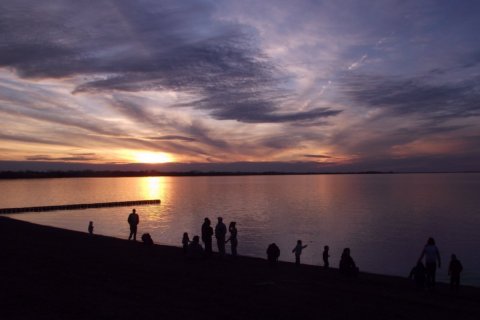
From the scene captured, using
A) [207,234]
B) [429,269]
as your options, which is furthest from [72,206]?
[429,269]

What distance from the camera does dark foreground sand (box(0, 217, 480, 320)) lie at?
1036cm

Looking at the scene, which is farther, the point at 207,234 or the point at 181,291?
the point at 207,234

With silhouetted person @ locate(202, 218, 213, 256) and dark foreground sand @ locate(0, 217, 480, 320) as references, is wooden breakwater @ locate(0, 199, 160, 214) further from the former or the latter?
silhouetted person @ locate(202, 218, 213, 256)

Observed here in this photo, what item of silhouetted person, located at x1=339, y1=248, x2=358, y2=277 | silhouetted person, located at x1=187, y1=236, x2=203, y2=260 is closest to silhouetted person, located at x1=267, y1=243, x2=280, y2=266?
silhouetted person, located at x1=339, y1=248, x2=358, y2=277

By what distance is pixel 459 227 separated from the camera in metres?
53.6

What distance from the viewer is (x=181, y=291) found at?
12703 mm

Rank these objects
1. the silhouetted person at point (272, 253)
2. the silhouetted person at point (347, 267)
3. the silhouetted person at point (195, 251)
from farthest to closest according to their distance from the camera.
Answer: the silhouetted person at point (272, 253) < the silhouetted person at point (347, 267) < the silhouetted person at point (195, 251)

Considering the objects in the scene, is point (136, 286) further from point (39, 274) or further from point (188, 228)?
point (188, 228)

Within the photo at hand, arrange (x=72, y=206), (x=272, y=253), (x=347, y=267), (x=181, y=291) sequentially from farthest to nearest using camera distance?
(x=72, y=206), (x=272, y=253), (x=347, y=267), (x=181, y=291)

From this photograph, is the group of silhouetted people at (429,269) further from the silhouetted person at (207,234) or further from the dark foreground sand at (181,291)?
the silhouetted person at (207,234)

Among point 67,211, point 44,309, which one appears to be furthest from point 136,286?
point 67,211

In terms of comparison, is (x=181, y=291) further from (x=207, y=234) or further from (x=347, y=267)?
(x=347, y=267)

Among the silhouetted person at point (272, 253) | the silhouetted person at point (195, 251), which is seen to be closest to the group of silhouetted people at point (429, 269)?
the silhouetted person at point (272, 253)

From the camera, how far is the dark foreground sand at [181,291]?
10359mm
